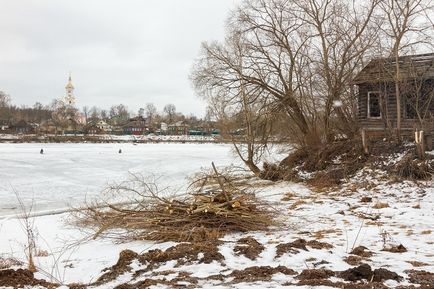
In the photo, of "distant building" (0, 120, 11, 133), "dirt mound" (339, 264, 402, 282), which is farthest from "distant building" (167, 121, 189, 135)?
"dirt mound" (339, 264, 402, 282)

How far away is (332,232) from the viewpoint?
8.00 meters

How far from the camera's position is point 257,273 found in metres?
5.52

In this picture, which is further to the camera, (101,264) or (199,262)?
(101,264)

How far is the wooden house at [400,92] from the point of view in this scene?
56.8 ft

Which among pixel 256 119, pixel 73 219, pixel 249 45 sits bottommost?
pixel 73 219

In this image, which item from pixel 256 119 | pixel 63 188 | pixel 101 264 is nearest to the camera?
pixel 101 264

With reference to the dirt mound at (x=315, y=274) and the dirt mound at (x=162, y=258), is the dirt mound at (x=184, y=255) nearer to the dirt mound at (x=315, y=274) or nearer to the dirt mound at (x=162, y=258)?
the dirt mound at (x=162, y=258)

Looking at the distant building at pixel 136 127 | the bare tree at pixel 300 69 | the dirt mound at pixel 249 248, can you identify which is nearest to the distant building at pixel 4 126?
the distant building at pixel 136 127

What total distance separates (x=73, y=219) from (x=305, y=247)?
6582 mm

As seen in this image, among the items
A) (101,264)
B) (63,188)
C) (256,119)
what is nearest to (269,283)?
(101,264)

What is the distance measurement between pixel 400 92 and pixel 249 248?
15069mm

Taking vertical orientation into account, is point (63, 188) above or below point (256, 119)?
below

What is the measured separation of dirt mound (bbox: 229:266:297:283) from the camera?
17.4 feet

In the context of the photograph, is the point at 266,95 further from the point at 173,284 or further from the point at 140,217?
the point at 173,284
